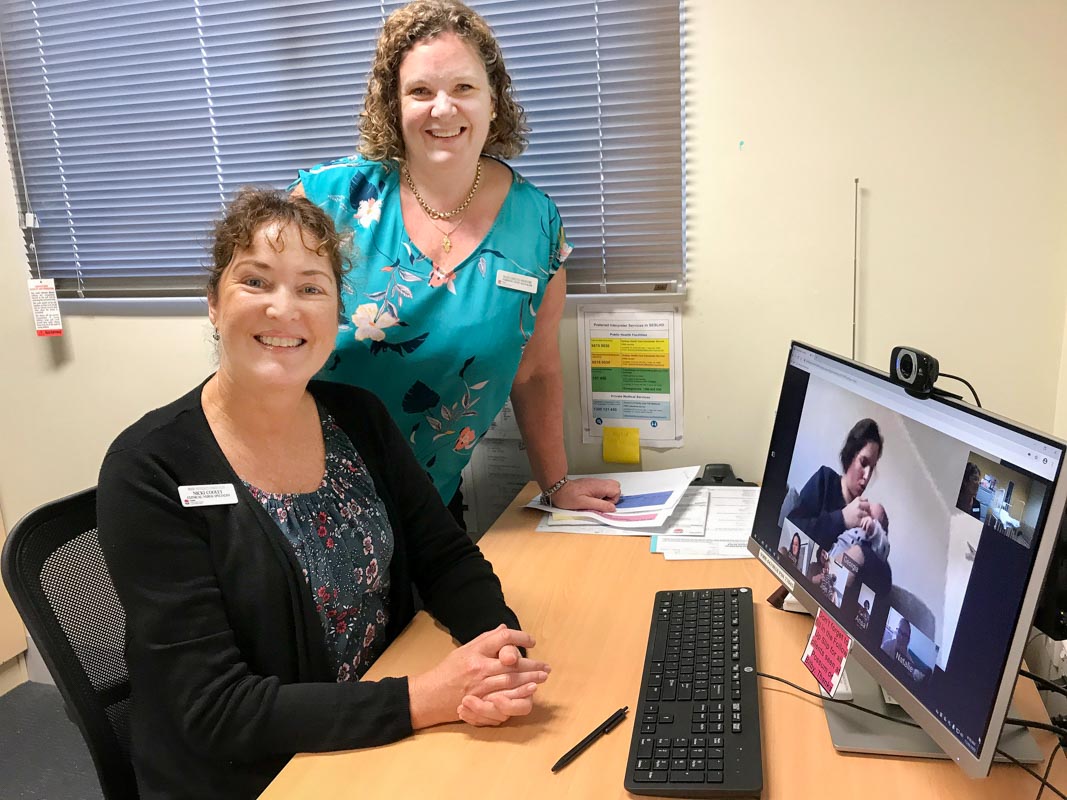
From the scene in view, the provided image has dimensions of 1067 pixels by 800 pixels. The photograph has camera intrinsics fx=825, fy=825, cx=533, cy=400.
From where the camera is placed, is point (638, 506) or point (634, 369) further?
point (634, 369)

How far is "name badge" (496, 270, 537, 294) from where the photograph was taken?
1618mm

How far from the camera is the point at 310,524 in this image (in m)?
1.24

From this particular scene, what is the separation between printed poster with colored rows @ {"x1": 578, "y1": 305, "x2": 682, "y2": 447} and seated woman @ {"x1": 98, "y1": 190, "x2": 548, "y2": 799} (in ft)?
2.03

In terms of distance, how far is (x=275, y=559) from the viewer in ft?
3.84

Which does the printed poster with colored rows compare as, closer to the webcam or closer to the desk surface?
the desk surface

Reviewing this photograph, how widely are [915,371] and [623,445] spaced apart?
1035 mm

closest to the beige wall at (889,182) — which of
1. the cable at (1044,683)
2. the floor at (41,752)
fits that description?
the cable at (1044,683)

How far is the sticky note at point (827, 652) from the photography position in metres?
1.05

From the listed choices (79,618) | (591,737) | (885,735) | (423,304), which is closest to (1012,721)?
(885,735)

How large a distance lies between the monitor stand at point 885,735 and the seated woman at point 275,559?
0.39 meters

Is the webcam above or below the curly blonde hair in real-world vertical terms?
below

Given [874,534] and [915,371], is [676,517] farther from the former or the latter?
[915,371]

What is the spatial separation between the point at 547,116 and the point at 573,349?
0.52 meters

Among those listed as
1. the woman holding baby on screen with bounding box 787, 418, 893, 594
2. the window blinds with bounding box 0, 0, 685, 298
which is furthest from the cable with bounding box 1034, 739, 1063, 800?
the window blinds with bounding box 0, 0, 685, 298
